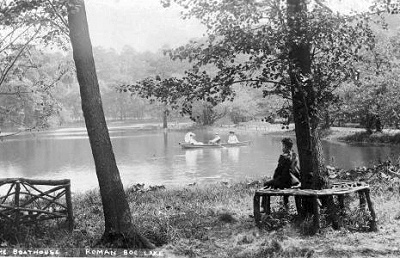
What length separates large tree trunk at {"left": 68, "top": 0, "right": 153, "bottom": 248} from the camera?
277 inches

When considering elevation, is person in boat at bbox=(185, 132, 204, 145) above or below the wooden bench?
below

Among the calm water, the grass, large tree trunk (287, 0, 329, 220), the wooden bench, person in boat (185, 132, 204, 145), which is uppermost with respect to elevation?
large tree trunk (287, 0, 329, 220)

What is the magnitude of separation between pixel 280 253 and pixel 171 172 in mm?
20871

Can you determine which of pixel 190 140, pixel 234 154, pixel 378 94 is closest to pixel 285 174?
pixel 234 154

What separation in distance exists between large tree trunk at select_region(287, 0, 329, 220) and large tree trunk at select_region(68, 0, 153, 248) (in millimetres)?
3439

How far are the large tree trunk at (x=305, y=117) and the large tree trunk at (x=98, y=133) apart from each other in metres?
3.44

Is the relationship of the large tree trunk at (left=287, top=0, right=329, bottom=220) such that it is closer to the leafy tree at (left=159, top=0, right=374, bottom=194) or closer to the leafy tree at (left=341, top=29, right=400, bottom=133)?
the leafy tree at (left=159, top=0, right=374, bottom=194)

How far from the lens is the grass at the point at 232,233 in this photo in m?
6.80

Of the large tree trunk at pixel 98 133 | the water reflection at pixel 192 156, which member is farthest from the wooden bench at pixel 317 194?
the water reflection at pixel 192 156

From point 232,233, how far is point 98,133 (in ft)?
9.78

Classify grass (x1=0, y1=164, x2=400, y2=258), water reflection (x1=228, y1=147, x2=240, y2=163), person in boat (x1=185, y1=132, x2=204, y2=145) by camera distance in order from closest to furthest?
grass (x1=0, y1=164, x2=400, y2=258)
water reflection (x1=228, y1=147, x2=240, y2=163)
person in boat (x1=185, y1=132, x2=204, y2=145)

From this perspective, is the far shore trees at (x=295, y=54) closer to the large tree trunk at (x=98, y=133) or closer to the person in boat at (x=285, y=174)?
the person in boat at (x=285, y=174)

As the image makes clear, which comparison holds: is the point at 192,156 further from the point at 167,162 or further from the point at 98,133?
the point at 98,133

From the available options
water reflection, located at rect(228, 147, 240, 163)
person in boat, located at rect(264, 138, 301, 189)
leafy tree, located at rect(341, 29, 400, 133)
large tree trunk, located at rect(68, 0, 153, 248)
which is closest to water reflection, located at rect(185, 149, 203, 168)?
water reflection, located at rect(228, 147, 240, 163)
